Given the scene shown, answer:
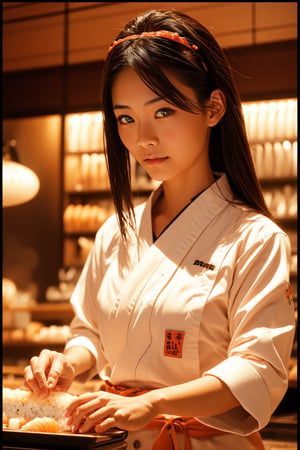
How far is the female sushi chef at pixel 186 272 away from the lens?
1446mm

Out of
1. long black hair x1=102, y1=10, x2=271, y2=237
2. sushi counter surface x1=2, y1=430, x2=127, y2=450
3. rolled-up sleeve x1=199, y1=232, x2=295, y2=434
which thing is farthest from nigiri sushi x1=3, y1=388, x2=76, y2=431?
long black hair x1=102, y1=10, x2=271, y2=237

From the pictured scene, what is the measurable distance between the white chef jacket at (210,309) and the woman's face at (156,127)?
135 mm

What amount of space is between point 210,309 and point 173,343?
0.36 feet

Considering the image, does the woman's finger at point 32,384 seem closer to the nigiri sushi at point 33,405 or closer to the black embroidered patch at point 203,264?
the nigiri sushi at point 33,405

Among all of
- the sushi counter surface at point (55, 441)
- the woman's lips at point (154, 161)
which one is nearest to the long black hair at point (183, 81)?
the woman's lips at point (154, 161)

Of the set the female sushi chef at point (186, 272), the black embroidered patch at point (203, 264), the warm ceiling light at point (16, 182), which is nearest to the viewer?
the female sushi chef at point (186, 272)

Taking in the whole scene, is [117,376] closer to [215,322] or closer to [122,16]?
[215,322]

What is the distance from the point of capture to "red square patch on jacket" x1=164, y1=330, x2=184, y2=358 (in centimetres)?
152

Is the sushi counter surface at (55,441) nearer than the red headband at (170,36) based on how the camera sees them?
Yes

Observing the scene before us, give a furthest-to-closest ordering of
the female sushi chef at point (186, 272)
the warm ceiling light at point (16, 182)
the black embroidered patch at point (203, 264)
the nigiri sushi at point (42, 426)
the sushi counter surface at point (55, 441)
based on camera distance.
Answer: the warm ceiling light at point (16, 182)
the black embroidered patch at point (203, 264)
the female sushi chef at point (186, 272)
the nigiri sushi at point (42, 426)
the sushi counter surface at point (55, 441)

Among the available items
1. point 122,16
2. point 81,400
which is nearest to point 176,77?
point 81,400

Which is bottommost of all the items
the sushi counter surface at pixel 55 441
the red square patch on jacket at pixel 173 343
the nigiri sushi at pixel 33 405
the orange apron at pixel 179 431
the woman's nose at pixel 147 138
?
the orange apron at pixel 179 431

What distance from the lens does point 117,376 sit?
1.64m

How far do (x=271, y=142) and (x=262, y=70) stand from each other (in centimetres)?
57
